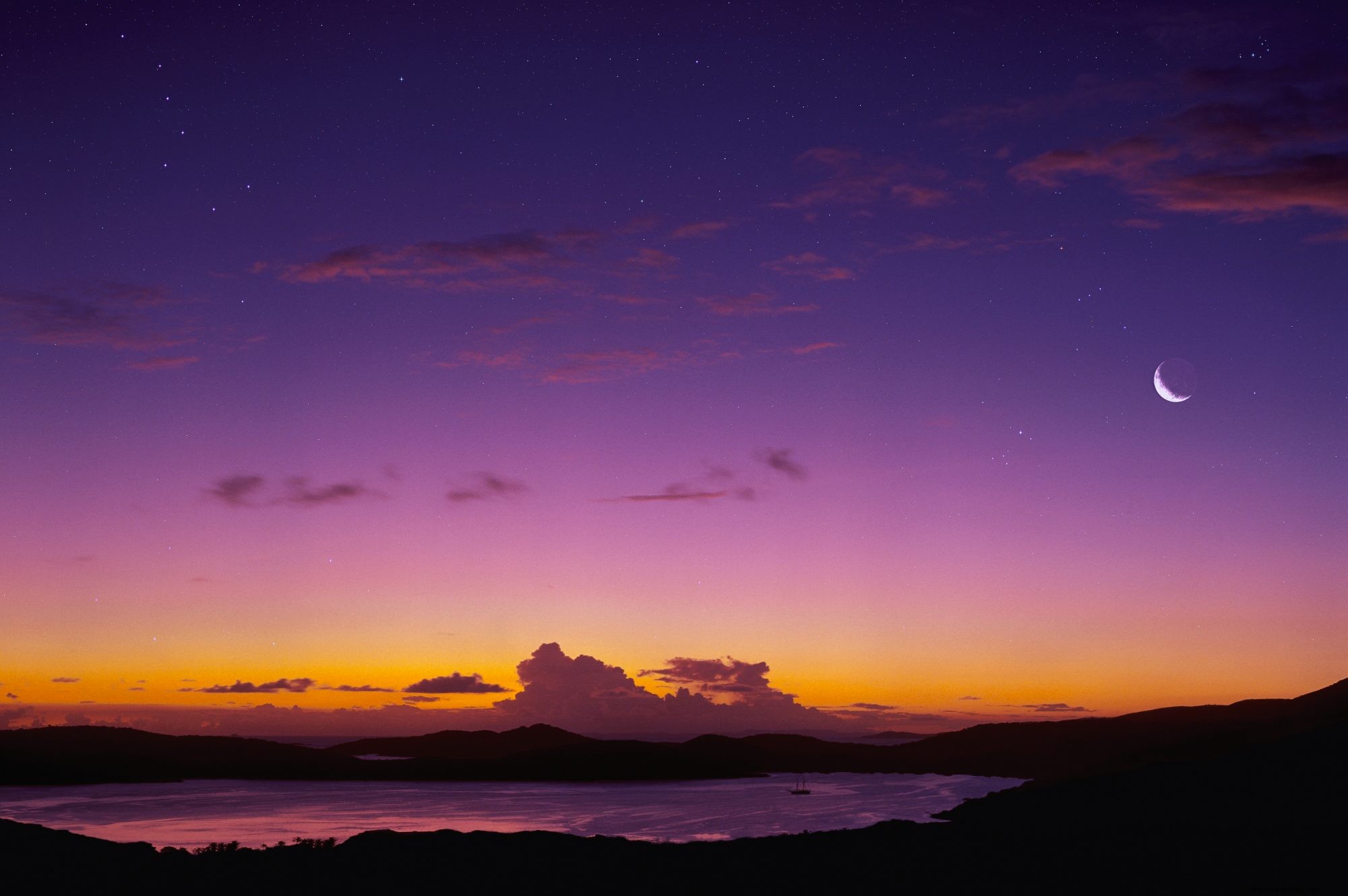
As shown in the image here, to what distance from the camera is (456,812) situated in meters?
141

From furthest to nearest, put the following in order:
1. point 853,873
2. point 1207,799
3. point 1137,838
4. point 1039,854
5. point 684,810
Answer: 1. point 684,810
2. point 1207,799
3. point 1137,838
4. point 1039,854
5. point 853,873

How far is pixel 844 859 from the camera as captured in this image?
46.1 m

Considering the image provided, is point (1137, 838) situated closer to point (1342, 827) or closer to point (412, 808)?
point (1342, 827)

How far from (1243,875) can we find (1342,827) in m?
11.6

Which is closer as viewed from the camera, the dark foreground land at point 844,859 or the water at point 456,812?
the dark foreground land at point 844,859

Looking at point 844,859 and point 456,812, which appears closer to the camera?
point 844,859

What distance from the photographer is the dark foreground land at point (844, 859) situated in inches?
1470

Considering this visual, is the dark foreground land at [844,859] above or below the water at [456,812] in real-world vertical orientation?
above

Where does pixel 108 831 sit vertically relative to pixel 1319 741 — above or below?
below

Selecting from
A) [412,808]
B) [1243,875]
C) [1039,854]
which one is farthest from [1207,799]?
[412,808]

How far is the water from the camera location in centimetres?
10381

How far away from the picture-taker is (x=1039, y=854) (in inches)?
1773

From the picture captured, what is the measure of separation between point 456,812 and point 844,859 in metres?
106

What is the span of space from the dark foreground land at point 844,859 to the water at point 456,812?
44.0 m
